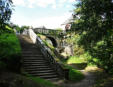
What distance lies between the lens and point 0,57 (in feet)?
25.4

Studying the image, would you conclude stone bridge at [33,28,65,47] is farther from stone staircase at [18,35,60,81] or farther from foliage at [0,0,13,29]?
foliage at [0,0,13,29]

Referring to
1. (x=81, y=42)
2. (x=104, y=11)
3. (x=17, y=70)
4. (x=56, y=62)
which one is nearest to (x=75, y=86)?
(x=56, y=62)

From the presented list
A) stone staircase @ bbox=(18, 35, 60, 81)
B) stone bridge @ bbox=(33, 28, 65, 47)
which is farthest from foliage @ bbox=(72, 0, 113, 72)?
stone bridge @ bbox=(33, 28, 65, 47)

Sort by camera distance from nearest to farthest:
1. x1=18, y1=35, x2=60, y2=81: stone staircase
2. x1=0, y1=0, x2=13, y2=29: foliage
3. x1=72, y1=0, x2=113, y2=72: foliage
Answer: x1=0, y1=0, x2=13, y2=29: foliage, x1=18, y1=35, x2=60, y2=81: stone staircase, x1=72, y1=0, x2=113, y2=72: foliage

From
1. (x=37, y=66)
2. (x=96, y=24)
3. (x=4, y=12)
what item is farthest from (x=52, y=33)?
(x=4, y=12)

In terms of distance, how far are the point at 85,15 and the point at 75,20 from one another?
6.45 feet

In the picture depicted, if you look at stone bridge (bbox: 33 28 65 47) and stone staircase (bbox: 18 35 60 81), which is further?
stone bridge (bbox: 33 28 65 47)

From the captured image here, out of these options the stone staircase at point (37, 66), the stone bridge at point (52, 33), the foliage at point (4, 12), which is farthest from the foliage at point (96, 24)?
the stone bridge at point (52, 33)

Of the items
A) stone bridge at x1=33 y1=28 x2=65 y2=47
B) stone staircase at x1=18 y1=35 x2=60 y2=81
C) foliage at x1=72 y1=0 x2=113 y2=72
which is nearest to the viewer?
stone staircase at x1=18 y1=35 x2=60 y2=81

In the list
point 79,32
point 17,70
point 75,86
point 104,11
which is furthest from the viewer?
point 79,32

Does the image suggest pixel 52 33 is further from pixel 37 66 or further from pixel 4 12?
pixel 4 12

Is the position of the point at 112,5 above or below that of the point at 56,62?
above

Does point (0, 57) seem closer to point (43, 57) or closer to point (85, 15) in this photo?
point (43, 57)

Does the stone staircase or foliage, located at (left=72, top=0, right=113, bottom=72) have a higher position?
foliage, located at (left=72, top=0, right=113, bottom=72)
